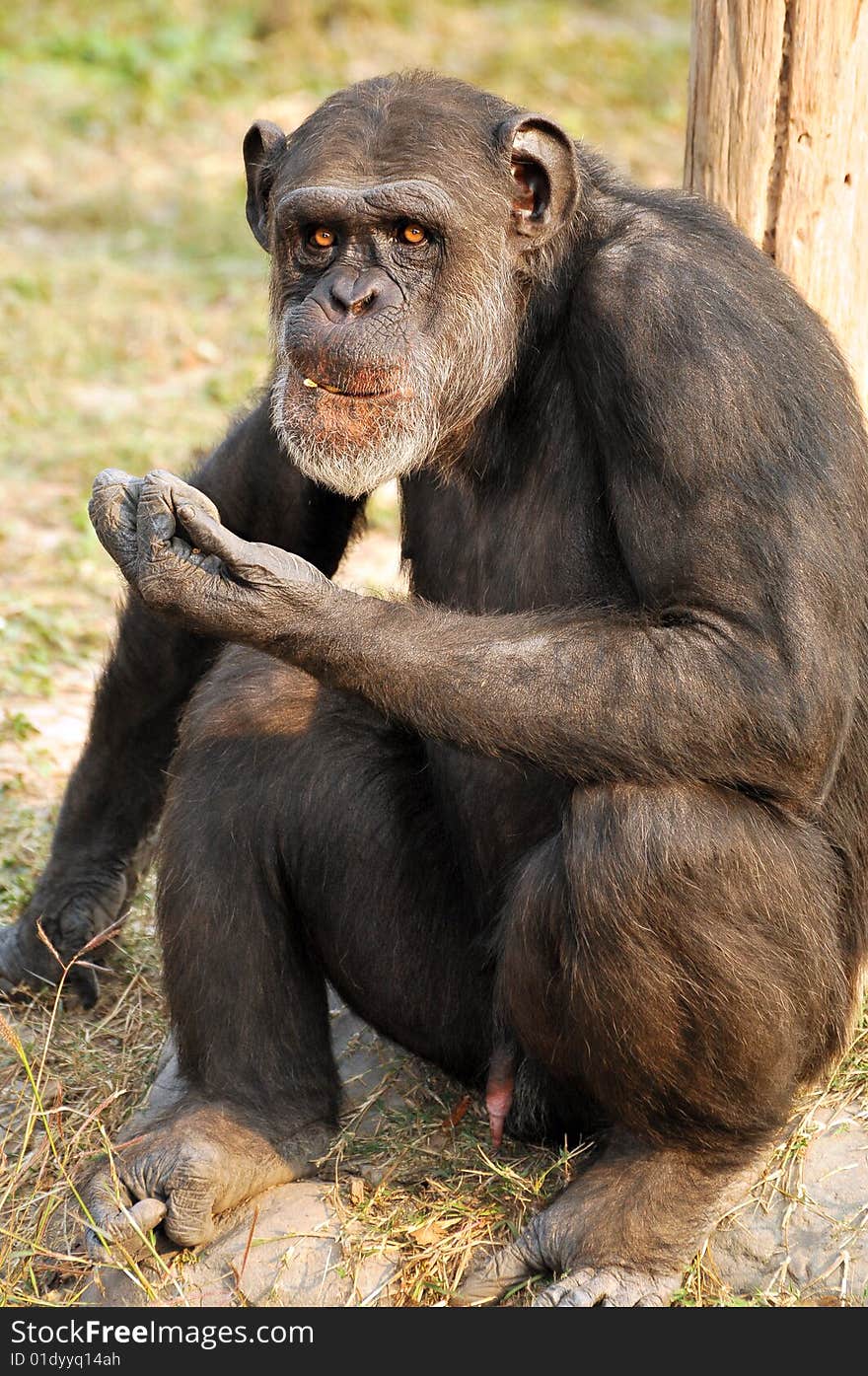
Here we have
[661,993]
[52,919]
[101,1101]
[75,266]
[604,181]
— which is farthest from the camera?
[75,266]

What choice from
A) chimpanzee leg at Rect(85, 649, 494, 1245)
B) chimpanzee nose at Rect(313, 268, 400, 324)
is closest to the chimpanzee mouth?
chimpanzee nose at Rect(313, 268, 400, 324)

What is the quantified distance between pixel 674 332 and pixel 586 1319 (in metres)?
2.10

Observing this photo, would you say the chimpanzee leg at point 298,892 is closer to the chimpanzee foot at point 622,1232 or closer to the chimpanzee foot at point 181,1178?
the chimpanzee foot at point 181,1178

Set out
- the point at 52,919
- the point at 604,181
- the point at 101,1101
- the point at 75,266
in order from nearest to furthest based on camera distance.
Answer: the point at 604,181 < the point at 101,1101 < the point at 52,919 < the point at 75,266

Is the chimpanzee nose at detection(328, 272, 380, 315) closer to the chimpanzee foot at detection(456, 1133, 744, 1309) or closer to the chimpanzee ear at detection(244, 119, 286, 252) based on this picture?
the chimpanzee ear at detection(244, 119, 286, 252)

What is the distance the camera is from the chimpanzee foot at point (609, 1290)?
3693mm

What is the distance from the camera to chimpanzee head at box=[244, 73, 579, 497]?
12.6ft

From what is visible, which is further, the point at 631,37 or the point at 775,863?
the point at 631,37

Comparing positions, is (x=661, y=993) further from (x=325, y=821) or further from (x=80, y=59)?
(x=80, y=59)

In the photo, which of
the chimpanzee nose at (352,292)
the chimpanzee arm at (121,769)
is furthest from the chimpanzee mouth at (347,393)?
the chimpanzee arm at (121,769)

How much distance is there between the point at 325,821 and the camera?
4.18 meters

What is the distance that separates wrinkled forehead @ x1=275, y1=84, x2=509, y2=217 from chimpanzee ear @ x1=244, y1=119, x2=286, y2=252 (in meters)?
0.27

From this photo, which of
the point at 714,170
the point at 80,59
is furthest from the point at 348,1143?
the point at 80,59

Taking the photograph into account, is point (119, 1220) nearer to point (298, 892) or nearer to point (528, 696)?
point (298, 892)
